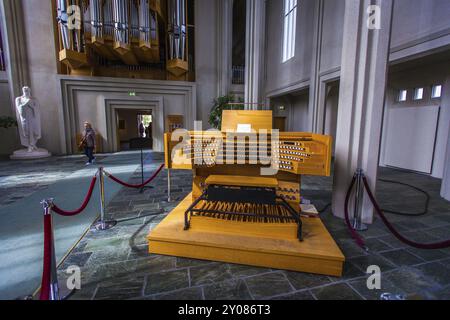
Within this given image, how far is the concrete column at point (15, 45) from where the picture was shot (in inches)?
363

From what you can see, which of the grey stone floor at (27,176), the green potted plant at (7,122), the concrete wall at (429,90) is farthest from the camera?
the green potted plant at (7,122)

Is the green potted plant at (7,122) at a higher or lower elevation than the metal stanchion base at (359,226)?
higher

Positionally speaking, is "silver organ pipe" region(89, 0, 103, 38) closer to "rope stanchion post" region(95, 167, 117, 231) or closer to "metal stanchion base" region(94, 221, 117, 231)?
"rope stanchion post" region(95, 167, 117, 231)

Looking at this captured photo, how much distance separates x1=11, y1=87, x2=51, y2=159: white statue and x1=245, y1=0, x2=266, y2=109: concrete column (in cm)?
886

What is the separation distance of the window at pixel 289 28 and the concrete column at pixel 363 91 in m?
7.43

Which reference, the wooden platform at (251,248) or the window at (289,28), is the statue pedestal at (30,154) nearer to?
the wooden platform at (251,248)

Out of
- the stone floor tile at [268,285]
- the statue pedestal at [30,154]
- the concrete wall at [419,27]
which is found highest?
the concrete wall at [419,27]

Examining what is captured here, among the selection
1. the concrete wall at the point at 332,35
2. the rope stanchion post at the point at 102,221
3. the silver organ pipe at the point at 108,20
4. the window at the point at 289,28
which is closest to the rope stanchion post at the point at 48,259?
the rope stanchion post at the point at 102,221

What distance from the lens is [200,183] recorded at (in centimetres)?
347

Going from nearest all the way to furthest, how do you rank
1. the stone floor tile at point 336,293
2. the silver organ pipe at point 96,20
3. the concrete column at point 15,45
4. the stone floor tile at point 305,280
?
the stone floor tile at point 336,293 → the stone floor tile at point 305,280 → the concrete column at point 15,45 → the silver organ pipe at point 96,20

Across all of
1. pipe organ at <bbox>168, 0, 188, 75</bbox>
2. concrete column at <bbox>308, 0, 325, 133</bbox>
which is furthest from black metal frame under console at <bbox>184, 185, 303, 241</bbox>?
pipe organ at <bbox>168, 0, 188, 75</bbox>
